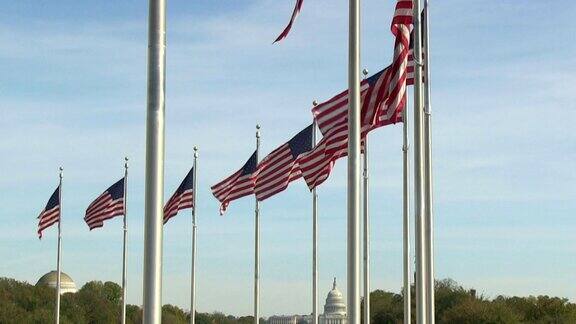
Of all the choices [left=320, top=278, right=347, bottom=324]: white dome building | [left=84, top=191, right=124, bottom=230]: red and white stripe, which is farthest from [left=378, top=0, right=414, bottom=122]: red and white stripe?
[left=320, top=278, right=347, bottom=324]: white dome building

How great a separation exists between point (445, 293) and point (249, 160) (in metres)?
58.0

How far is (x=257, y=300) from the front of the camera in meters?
49.3

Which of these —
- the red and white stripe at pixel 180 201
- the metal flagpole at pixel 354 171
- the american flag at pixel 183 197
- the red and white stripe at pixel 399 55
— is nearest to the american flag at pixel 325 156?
the red and white stripe at pixel 399 55

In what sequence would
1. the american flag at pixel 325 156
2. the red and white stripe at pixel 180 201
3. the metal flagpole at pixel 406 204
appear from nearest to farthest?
the american flag at pixel 325 156, the metal flagpole at pixel 406 204, the red and white stripe at pixel 180 201

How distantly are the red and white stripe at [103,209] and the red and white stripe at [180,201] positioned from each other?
273 cm

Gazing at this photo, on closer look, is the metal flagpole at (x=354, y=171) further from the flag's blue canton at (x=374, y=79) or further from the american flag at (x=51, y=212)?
the american flag at (x=51, y=212)

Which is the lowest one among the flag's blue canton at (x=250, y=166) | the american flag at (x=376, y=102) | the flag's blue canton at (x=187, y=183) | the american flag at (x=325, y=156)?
the american flag at (x=325, y=156)

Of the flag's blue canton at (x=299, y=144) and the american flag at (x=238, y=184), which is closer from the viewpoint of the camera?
the flag's blue canton at (x=299, y=144)

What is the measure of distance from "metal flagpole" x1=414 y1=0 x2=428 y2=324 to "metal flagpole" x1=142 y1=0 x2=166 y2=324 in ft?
31.8

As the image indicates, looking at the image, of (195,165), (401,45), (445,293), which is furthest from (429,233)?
(445,293)

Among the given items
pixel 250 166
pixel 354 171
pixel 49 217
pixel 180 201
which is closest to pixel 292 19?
pixel 354 171

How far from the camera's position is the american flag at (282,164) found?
37.2 metres

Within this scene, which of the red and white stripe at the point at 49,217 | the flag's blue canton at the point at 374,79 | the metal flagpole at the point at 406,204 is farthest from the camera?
the red and white stripe at the point at 49,217

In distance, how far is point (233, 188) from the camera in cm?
4416
